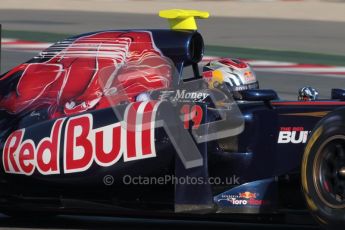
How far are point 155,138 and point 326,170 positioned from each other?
3.52 ft

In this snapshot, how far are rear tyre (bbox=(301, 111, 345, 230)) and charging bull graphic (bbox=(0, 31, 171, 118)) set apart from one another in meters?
1.19

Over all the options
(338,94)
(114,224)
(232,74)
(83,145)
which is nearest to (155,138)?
(83,145)

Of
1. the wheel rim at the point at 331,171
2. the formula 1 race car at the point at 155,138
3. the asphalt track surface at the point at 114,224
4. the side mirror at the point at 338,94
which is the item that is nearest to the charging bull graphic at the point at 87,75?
the formula 1 race car at the point at 155,138

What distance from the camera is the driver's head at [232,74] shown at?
6.82m

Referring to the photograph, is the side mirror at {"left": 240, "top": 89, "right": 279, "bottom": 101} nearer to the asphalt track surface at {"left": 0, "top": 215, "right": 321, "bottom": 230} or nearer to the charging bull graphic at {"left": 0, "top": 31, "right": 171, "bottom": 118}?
the charging bull graphic at {"left": 0, "top": 31, "right": 171, "bottom": 118}

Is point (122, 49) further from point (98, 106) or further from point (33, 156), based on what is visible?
point (33, 156)

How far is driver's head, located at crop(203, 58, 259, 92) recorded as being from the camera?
22.4 ft

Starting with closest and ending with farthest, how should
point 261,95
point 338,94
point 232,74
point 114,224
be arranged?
point 261,95 → point 338,94 → point 114,224 → point 232,74

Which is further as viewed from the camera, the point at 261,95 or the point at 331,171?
the point at 261,95

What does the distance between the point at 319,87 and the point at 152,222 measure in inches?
263

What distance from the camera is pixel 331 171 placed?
5383 millimetres

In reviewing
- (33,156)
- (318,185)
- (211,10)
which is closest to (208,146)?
(318,185)

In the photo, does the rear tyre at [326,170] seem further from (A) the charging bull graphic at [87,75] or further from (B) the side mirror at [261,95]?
(A) the charging bull graphic at [87,75]

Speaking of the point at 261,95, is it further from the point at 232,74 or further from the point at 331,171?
the point at 232,74
